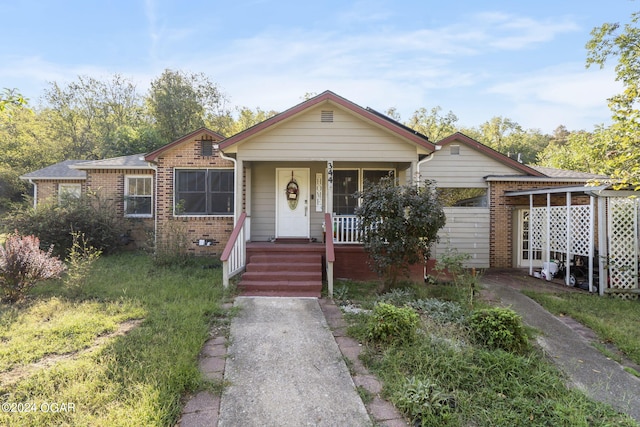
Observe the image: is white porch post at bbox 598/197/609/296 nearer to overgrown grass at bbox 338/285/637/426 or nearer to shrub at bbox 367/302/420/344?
overgrown grass at bbox 338/285/637/426

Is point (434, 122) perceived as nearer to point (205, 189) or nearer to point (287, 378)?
point (205, 189)

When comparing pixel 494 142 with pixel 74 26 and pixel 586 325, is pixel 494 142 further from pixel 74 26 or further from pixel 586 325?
pixel 74 26

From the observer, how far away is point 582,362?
3787 mm

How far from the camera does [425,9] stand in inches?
348

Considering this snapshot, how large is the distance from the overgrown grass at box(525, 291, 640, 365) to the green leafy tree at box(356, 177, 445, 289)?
102 inches

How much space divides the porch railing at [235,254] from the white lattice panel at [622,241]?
8.21 m

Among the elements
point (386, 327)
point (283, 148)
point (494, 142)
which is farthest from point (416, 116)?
point (386, 327)

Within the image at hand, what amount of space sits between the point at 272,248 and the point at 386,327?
4.10 meters

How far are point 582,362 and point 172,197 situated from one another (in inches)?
396

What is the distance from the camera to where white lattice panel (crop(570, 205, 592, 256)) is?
7.28m

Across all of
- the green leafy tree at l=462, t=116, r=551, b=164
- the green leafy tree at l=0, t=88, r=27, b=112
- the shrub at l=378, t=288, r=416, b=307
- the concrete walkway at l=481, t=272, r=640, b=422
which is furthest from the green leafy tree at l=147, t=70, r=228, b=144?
the green leafy tree at l=462, t=116, r=551, b=164

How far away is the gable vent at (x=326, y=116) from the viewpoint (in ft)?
25.0

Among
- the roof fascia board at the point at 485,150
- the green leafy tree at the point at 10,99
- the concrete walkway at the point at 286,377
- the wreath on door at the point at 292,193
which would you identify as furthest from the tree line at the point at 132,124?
the concrete walkway at the point at 286,377

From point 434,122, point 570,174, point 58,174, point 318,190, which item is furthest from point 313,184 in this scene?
point 434,122
